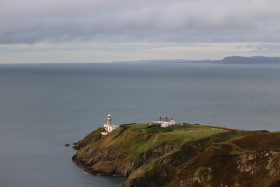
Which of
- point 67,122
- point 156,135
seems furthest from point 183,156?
point 67,122

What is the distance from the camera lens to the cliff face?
66.3 m

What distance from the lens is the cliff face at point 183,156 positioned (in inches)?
2611

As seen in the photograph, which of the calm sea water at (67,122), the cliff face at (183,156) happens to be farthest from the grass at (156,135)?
the calm sea water at (67,122)

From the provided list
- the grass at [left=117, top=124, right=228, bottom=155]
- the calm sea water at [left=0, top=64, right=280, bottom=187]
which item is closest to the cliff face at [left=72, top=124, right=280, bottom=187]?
the grass at [left=117, top=124, right=228, bottom=155]

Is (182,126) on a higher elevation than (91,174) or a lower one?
higher

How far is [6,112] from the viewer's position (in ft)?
534

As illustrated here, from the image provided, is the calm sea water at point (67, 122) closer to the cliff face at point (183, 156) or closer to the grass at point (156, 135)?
the cliff face at point (183, 156)

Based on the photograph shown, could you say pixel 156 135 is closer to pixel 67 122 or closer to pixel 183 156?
pixel 183 156

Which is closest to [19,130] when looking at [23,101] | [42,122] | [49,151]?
[42,122]

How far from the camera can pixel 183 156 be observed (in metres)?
80.9

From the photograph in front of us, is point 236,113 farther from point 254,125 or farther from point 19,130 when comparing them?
point 19,130

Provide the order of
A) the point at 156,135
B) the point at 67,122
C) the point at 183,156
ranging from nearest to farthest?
the point at 183,156
the point at 156,135
the point at 67,122

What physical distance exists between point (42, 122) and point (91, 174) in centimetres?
5997

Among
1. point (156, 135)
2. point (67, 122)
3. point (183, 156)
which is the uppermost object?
point (156, 135)
